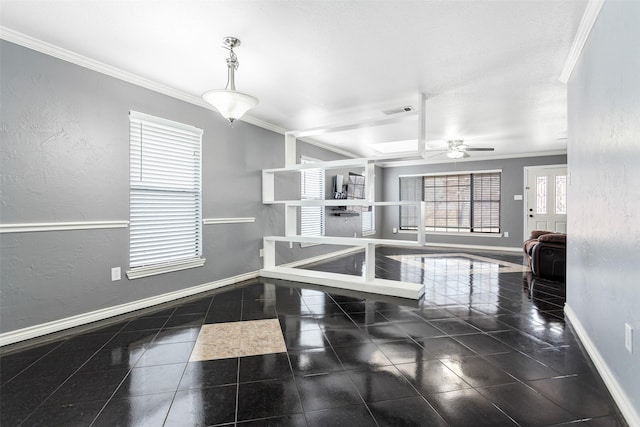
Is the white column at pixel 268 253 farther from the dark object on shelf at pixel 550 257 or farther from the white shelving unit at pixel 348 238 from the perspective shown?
the dark object on shelf at pixel 550 257

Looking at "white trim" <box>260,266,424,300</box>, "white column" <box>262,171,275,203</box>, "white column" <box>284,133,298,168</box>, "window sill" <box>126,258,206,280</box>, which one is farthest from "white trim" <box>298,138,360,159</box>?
"window sill" <box>126,258,206,280</box>

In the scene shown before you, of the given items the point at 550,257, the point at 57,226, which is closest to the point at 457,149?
the point at 550,257

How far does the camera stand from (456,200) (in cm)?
784

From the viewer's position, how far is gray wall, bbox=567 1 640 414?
1445mm

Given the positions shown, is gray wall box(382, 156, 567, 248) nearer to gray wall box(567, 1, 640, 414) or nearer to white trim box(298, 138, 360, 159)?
white trim box(298, 138, 360, 159)

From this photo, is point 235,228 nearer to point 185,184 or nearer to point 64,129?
point 185,184

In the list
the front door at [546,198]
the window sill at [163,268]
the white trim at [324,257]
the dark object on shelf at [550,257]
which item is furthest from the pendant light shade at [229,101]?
the front door at [546,198]

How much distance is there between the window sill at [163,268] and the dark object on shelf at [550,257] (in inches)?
184

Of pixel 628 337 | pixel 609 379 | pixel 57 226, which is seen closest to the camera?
pixel 628 337

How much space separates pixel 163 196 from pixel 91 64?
52.7 inches

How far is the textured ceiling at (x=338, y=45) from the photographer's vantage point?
204 centimetres

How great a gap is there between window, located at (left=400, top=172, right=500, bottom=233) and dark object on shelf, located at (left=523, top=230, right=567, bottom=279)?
10.1 feet

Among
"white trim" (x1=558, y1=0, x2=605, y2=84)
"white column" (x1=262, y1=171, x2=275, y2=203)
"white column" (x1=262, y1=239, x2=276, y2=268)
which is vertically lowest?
"white column" (x1=262, y1=239, x2=276, y2=268)

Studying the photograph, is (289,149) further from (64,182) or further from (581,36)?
(581,36)
